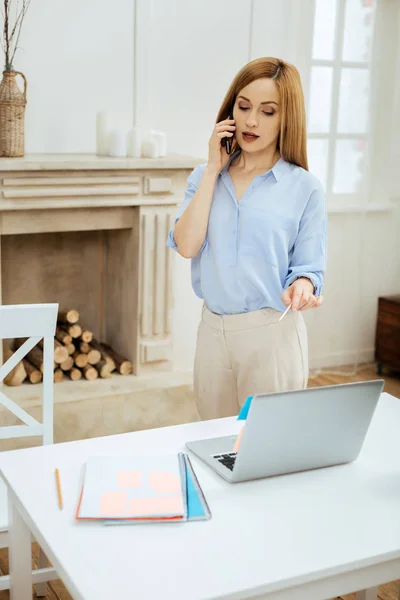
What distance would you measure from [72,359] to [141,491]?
2214 mm

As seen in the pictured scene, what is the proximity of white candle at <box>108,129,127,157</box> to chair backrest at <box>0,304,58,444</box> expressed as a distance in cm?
148

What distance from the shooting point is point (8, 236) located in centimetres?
370

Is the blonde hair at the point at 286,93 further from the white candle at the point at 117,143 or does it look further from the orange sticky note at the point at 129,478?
the white candle at the point at 117,143

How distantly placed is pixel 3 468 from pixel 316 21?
3.24 metres

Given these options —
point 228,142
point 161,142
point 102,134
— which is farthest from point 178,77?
point 228,142

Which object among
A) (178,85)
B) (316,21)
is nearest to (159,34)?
(178,85)

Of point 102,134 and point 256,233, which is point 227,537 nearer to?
point 256,233

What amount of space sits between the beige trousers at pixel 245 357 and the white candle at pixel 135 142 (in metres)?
1.47

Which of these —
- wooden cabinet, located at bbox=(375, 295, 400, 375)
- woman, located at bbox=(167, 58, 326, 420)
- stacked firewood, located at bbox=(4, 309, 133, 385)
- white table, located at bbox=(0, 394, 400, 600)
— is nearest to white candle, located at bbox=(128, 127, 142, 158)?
stacked firewood, located at bbox=(4, 309, 133, 385)

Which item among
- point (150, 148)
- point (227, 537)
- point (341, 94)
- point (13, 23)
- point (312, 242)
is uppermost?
point (13, 23)

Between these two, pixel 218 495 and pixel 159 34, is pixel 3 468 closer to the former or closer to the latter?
pixel 218 495

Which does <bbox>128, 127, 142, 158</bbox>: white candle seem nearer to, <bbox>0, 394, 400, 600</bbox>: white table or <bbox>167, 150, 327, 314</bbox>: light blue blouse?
<bbox>167, 150, 327, 314</bbox>: light blue blouse

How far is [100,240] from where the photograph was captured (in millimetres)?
3893

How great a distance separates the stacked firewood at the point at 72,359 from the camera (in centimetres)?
366
